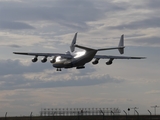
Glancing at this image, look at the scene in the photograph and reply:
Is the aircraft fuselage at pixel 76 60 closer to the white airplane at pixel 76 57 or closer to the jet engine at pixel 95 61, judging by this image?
the white airplane at pixel 76 57

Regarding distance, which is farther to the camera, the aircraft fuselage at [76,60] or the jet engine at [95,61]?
the jet engine at [95,61]

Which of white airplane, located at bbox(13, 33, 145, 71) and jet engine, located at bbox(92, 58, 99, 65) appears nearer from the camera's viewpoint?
white airplane, located at bbox(13, 33, 145, 71)

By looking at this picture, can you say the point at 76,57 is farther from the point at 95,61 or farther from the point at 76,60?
the point at 95,61

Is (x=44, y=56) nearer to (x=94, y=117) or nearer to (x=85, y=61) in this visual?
→ (x=85, y=61)

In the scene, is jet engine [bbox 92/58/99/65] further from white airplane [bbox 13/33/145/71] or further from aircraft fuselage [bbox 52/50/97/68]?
aircraft fuselage [bbox 52/50/97/68]

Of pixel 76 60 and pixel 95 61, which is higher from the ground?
pixel 95 61

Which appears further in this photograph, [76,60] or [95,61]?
[95,61]

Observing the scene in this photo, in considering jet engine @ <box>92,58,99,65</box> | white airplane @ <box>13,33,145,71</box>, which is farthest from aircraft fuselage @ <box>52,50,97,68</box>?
jet engine @ <box>92,58,99,65</box>

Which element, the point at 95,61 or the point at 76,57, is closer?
the point at 76,57

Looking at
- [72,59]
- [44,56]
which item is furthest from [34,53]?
[72,59]

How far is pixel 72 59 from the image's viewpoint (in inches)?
4077

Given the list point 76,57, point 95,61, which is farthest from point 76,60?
point 95,61

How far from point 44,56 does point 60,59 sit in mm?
4373

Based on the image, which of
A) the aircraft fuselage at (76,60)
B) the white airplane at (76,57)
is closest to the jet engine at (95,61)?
the white airplane at (76,57)
